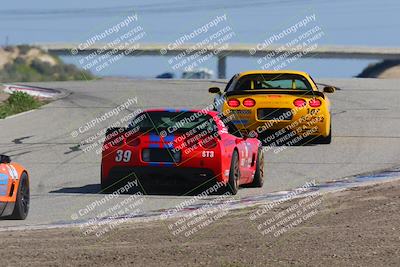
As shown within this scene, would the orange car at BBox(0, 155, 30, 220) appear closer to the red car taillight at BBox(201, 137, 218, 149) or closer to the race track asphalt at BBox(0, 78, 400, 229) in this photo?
the race track asphalt at BBox(0, 78, 400, 229)

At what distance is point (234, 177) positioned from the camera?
13938 millimetres

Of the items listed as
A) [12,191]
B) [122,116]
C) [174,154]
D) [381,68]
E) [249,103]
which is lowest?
[381,68]

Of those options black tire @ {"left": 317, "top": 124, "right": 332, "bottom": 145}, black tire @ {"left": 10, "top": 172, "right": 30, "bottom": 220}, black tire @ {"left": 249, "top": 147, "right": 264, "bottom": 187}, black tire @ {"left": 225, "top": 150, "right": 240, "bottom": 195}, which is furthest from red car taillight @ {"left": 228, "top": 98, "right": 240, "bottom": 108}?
black tire @ {"left": 10, "top": 172, "right": 30, "bottom": 220}

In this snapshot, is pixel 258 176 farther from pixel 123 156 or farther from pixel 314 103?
pixel 314 103

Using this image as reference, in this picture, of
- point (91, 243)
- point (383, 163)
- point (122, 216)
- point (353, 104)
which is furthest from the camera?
point (353, 104)

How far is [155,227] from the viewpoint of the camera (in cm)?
1061

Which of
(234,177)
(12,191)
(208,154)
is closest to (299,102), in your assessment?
(234,177)

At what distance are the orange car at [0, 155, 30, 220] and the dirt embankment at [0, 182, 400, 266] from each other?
102cm

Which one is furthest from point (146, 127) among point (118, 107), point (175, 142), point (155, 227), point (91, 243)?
point (118, 107)

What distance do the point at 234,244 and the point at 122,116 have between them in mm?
17002

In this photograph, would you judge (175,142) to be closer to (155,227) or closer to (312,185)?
(312,185)

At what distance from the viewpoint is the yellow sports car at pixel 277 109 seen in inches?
762

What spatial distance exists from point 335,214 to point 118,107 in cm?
1764

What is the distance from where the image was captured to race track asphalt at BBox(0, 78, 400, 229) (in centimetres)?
1385
